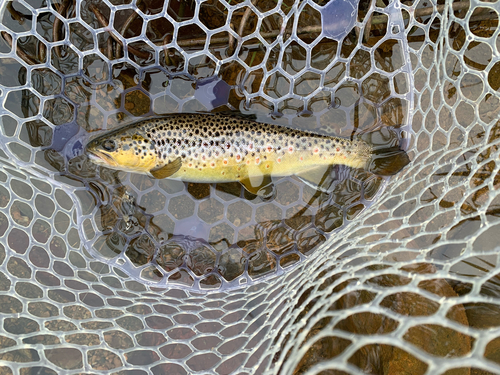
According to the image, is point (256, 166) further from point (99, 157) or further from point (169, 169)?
point (99, 157)

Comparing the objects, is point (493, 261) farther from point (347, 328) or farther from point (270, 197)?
point (270, 197)

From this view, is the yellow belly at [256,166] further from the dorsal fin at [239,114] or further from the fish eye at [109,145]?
the fish eye at [109,145]

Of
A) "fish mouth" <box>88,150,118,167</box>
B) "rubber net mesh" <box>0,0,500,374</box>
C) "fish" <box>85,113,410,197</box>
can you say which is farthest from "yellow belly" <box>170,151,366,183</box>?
"fish mouth" <box>88,150,118,167</box>

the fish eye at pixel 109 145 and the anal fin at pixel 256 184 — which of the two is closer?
the fish eye at pixel 109 145


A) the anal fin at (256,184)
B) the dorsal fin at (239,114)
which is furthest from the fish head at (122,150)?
the anal fin at (256,184)

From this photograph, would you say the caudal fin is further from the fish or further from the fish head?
the fish head

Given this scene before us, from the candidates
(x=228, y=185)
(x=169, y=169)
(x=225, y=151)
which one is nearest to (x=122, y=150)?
(x=169, y=169)
